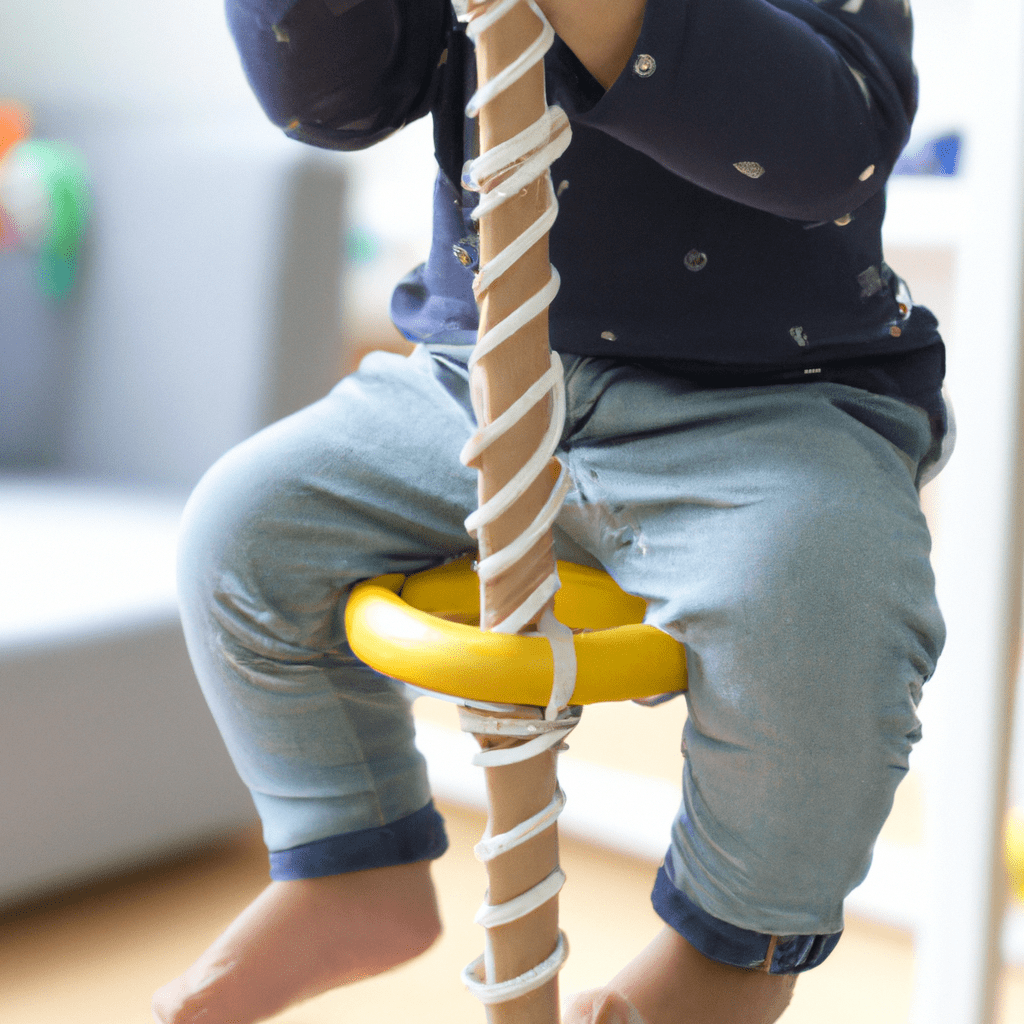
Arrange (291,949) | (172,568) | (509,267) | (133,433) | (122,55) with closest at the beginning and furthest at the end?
1. (509,267)
2. (291,949)
3. (172,568)
4. (133,433)
5. (122,55)

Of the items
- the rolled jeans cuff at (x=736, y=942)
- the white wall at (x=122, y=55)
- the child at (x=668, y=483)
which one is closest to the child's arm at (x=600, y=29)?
the child at (x=668, y=483)

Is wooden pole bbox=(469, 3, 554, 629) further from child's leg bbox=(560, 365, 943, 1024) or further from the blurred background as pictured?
the blurred background

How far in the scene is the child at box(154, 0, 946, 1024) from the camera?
0.43 m

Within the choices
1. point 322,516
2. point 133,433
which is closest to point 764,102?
point 322,516

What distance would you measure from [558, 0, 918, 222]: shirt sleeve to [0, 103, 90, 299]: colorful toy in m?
1.03

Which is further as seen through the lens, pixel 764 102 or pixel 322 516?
pixel 322 516

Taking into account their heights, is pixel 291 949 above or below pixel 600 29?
below

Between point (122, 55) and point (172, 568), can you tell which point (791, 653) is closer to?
point (172, 568)

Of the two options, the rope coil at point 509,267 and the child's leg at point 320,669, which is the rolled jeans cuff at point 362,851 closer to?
the child's leg at point 320,669

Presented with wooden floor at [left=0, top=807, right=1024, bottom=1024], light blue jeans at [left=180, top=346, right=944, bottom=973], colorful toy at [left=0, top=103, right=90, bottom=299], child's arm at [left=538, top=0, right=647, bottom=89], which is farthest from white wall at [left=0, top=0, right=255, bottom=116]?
child's arm at [left=538, top=0, right=647, bottom=89]

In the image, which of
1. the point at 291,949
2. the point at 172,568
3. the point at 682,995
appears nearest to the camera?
the point at 682,995

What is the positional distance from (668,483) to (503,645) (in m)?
0.14

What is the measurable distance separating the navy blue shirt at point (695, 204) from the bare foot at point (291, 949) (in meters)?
0.30

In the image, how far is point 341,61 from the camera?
517mm
